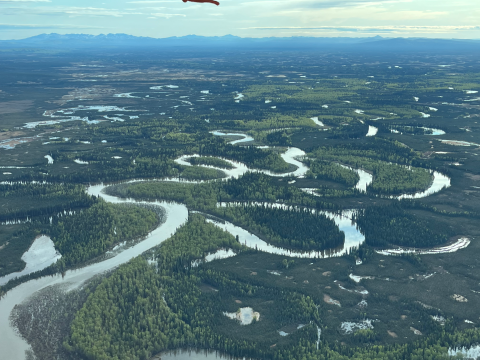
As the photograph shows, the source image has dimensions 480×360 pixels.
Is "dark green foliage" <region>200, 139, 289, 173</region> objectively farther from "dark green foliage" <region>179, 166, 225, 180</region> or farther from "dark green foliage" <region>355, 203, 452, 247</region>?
"dark green foliage" <region>355, 203, 452, 247</region>

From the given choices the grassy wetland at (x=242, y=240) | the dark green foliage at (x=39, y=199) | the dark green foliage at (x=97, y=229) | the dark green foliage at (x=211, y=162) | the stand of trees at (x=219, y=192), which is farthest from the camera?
the dark green foliage at (x=211, y=162)

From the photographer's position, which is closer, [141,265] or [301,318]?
[301,318]

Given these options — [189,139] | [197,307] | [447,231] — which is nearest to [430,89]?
[189,139]

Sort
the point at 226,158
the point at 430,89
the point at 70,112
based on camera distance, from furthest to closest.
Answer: the point at 430,89, the point at 70,112, the point at 226,158

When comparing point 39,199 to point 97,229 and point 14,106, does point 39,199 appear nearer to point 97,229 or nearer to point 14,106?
point 97,229

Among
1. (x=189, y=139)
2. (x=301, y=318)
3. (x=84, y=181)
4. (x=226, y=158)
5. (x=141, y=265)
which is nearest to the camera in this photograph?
(x=301, y=318)

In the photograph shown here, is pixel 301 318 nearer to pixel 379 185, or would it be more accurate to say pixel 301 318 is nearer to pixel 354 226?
pixel 354 226

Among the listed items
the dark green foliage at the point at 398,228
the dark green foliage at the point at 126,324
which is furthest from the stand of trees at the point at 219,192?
the dark green foliage at the point at 126,324

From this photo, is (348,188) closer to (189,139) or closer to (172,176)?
(172,176)

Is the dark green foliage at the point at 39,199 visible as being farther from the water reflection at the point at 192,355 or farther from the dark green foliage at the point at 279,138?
the dark green foliage at the point at 279,138
